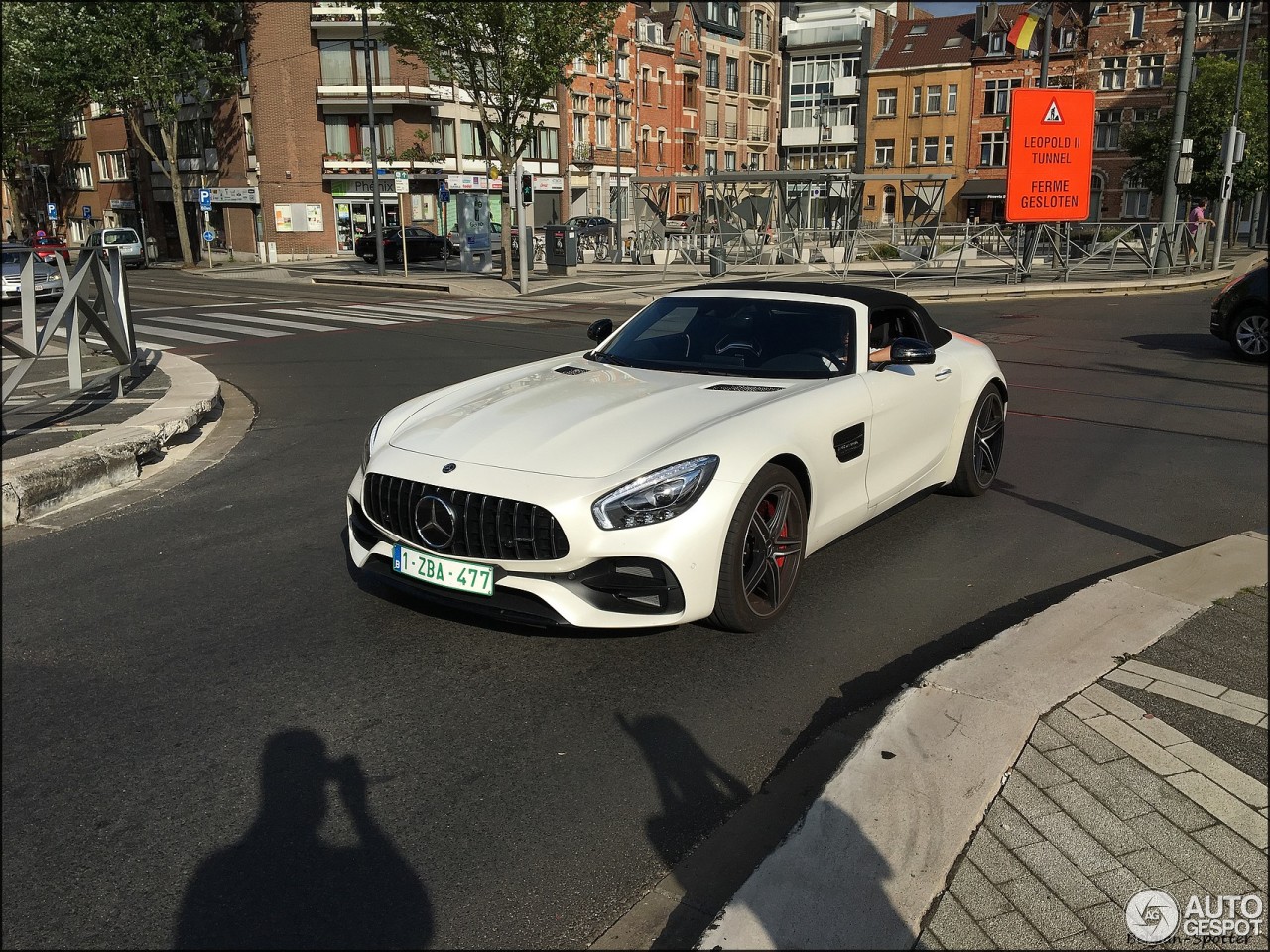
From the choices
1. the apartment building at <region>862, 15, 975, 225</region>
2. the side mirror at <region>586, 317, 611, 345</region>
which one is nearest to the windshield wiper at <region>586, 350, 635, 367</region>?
the side mirror at <region>586, 317, 611, 345</region>

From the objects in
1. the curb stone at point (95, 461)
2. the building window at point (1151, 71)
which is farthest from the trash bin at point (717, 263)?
the building window at point (1151, 71)

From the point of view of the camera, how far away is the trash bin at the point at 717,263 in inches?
Answer: 1227

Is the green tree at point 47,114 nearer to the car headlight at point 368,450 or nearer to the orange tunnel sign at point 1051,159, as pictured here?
the car headlight at point 368,450

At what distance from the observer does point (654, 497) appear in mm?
4098

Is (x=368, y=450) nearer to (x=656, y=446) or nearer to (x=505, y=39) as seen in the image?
(x=656, y=446)

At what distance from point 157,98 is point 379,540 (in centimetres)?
4383

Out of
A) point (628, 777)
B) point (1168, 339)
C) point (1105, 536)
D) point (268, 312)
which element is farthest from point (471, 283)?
point (628, 777)

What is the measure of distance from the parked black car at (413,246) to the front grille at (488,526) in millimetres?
38023

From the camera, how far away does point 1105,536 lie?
6043mm

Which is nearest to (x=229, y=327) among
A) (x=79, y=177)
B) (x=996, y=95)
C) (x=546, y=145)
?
(x=546, y=145)

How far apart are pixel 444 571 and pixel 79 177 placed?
2704 inches

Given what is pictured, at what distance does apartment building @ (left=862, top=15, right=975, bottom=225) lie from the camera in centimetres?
7125

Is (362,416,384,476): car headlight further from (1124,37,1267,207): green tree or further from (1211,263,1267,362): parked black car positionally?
(1124,37,1267,207): green tree

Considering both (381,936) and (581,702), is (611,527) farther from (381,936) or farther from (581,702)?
(381,936)
